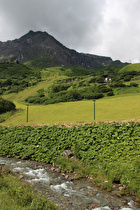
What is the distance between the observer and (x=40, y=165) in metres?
15.9

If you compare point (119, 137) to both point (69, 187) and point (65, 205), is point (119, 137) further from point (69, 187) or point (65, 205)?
point (65, 205)

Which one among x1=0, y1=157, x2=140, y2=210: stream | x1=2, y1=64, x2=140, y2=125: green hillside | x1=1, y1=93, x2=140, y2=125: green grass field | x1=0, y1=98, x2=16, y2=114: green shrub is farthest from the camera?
x1=0, y1=98, x2=16, y2=114: green shrub

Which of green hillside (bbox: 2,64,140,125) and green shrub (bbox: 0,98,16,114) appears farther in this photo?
green shrub (bbox: 0,98,16,114)

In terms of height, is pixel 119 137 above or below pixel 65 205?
above

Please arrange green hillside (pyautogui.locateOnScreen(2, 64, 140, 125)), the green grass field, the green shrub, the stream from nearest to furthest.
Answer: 1. the stream
2. the green grass field
3. green hillside (pyautogui.locateOnScreen(2, 64, 140, 125))
4. the green shrub

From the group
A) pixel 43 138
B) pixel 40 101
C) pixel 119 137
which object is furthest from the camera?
pixel 40 101

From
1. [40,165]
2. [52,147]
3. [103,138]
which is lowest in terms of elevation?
[40,165]

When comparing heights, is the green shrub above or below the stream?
above

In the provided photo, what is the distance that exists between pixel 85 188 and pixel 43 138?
9.33 metres

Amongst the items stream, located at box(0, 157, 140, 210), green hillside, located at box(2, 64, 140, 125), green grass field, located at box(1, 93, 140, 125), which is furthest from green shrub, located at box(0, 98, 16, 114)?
stream, located at box(0, 157, 140, 210)

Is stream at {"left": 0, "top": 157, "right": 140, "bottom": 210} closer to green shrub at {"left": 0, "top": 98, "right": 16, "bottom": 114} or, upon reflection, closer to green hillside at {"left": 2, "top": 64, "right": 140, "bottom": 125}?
green hillside at {"left": 2, "top": 64, "right": 140, "bottom": 125}

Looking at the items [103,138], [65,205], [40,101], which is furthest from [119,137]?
[40,101]

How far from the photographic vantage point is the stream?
355 inches

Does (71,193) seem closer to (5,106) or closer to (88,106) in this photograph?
(88,106)
